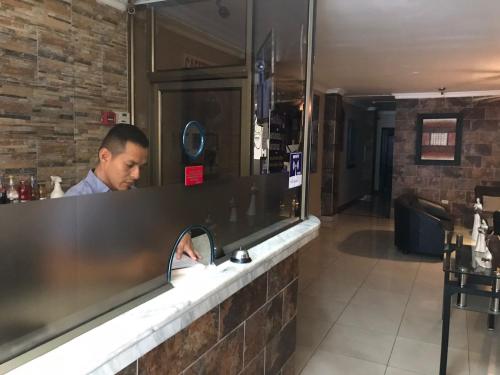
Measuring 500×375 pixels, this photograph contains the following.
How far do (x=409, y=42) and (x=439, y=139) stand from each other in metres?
4.49

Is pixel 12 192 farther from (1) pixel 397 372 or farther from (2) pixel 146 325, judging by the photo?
(1) pixel 397 372

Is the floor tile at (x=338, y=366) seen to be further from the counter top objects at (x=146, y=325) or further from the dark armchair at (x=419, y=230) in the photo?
the dark armchair at (x=419, y=230)

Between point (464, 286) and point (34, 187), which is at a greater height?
point (34, 187)

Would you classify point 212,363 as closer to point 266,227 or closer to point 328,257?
point 266,227

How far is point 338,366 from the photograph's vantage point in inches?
115

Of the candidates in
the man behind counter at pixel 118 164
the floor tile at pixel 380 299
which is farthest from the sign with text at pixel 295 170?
the floor tile at pixel 380 299

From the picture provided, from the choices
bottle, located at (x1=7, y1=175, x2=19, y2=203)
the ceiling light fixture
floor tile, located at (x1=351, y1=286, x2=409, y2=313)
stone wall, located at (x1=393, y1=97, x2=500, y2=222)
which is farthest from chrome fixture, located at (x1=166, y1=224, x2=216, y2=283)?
stone wall, located at (x1=393, y1=97, x2=500, y2=222)

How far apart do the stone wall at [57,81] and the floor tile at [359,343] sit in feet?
7.37

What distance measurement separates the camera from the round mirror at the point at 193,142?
183 centimetres

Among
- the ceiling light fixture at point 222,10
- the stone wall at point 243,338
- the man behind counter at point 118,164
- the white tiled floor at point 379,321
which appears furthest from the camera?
the white tiled floor at point 379,321

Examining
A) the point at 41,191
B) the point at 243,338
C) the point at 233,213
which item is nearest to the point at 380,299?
the point at 243,338

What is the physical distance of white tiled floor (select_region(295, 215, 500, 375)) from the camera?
9.79ft

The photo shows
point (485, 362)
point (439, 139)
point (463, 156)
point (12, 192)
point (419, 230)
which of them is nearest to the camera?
point (12, 192)

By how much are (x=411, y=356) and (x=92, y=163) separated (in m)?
2.65
